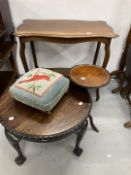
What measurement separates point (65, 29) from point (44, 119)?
29.2 inches

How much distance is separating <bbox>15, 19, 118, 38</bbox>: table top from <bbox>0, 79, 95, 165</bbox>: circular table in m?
0.48

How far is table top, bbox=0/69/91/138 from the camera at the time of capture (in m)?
0.88

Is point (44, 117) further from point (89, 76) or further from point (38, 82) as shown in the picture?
point (89, 76)

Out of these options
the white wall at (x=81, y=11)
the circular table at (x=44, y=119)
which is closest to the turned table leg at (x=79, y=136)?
the circular table at (x=44, y=119)

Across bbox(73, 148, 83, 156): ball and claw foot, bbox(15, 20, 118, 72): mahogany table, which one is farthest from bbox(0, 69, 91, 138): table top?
bbox(15, 20, 118, 72): mahogany table

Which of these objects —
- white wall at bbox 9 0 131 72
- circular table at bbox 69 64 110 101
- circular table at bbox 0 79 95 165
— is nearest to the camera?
circular table at bbox 0 79 95 165

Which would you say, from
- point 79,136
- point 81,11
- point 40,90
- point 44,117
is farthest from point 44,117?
point 81,11

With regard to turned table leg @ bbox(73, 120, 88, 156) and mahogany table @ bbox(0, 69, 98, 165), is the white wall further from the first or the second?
turned table leg @ bbox(73, 120, 88, 156)

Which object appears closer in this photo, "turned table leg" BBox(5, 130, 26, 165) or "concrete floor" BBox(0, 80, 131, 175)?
"turned table leg" BBox(5, 130, 26, 165)

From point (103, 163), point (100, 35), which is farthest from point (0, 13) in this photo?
point (103, 163)

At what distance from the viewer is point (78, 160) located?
3.89 feet

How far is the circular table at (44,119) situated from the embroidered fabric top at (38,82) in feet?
0.41

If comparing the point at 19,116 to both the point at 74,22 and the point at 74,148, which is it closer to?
the point at 74,148

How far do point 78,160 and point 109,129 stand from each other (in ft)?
1.26
